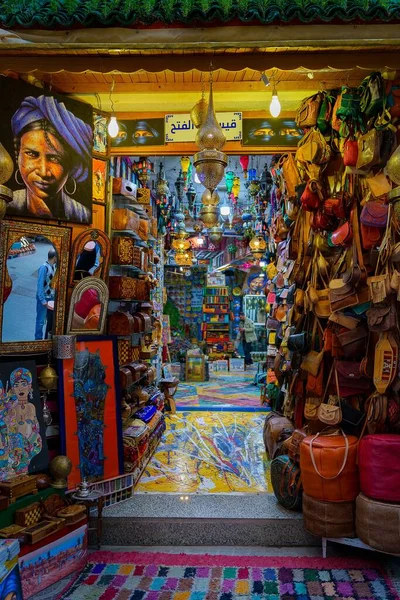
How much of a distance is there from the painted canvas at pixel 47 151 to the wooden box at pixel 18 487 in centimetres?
185

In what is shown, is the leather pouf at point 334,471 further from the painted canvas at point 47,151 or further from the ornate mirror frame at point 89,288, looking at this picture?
the painted canvas at point 47,151

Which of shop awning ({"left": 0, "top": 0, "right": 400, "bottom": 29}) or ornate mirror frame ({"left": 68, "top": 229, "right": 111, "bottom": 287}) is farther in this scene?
ornate mirror frame ({"left": 68, "top": 229, "right": 111, "bottom": 287})

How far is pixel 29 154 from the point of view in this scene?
11.8 ft

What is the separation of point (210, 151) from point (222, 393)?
8115 millimetres

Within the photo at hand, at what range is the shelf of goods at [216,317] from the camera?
682 inches

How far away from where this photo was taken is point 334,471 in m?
3.20

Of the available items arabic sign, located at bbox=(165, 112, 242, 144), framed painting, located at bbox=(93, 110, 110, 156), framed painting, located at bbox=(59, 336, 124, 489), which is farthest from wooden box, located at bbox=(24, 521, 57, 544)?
arabic sign, located at bbox=(165, 112, 242, 144)

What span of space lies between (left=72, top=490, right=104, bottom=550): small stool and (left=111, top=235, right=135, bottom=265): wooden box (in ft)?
6.66

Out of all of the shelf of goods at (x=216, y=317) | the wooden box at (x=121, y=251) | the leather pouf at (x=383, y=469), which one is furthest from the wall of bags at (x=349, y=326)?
the shelf of goods at (x=216, y=317)

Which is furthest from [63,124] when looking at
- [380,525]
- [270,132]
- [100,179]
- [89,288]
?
[380,525]

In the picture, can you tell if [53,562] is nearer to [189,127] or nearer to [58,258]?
[58,258]

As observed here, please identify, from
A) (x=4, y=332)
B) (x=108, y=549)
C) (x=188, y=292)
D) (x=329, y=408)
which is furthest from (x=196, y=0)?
(x=188, y=292)

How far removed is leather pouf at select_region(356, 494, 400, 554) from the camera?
2.92 meters

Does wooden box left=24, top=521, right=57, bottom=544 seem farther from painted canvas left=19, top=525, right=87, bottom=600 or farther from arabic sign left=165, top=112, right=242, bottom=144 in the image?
arabic sign left=165, top=112, right=242, bottom=144
